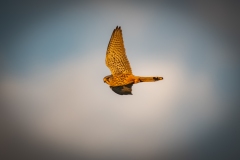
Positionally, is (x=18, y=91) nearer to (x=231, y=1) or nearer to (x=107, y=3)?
(x=107, y=3)

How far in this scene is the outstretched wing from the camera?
1184 millimetres

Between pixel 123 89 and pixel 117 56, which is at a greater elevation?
pixel 117 56

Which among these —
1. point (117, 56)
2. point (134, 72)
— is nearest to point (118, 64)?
point (117, 56)

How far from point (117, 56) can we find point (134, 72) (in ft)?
0.52

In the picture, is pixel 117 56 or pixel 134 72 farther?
pixel 134 72

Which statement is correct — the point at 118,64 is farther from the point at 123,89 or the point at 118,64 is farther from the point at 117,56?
the point at 123,89

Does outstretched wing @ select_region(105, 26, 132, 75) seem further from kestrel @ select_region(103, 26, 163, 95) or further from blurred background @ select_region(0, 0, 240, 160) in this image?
blurred background @ select_region(0, 0, 240, 160)

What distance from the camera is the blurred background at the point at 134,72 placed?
1357mm

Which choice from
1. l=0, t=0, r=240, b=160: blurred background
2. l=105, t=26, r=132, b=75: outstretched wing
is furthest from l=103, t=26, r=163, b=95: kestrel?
l=0, t=0, r=240, b=160: blurred background

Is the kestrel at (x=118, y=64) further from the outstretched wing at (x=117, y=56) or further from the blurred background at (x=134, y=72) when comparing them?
the blurred background at (x=134, y=72)

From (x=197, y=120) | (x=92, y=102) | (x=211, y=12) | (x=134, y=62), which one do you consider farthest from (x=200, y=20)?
(x=92, y=102)

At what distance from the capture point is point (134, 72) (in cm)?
132

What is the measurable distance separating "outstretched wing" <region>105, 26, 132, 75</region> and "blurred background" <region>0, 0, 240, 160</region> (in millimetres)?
133

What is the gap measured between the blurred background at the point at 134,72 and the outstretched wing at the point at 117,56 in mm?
133
